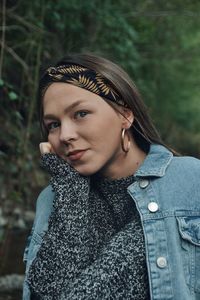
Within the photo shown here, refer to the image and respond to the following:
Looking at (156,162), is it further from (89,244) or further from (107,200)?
(89,244)

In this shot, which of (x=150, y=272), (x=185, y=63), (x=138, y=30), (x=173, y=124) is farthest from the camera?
(x=173, y=124)

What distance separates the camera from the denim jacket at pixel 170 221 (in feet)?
6.13

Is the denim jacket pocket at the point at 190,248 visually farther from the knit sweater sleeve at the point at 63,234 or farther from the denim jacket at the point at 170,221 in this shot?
the knit sweater sleeve at the point at 63,234

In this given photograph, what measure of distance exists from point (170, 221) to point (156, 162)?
0.71ft

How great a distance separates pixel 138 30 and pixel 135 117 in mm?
6604

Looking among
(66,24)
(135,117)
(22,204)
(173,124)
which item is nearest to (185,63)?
(173,124)

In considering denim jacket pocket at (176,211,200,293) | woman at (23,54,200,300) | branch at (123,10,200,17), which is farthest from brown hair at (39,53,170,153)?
branch at (123,10,200,17)

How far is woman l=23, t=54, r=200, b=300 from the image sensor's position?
189cm

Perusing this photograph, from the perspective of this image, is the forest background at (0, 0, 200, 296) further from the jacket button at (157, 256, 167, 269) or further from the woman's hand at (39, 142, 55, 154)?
the jacket button at (157, 256, 167, 269)

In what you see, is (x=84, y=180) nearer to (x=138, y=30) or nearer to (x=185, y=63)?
(x=138, y=30)

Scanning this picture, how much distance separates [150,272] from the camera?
1.87 meters

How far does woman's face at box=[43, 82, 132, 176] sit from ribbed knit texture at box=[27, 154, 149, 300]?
9 cm

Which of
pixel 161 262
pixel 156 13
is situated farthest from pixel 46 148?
pixel 156 13

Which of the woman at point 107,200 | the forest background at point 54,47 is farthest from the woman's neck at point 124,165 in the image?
the forest background at point 54,47
